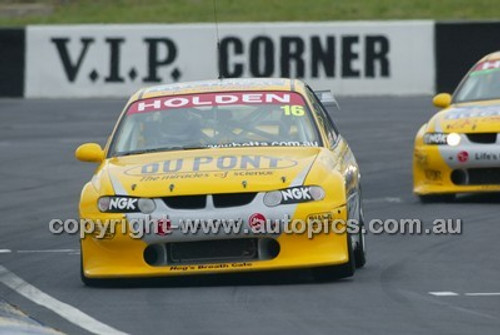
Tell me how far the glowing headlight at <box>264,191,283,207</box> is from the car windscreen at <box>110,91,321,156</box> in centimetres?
100

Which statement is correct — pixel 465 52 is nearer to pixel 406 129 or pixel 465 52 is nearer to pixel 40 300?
pixel 406 129

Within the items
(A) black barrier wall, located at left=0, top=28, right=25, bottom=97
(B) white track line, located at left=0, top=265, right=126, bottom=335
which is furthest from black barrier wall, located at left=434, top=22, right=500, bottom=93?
(B) white track line, located at left=0, top=265, right=126, bottom=335

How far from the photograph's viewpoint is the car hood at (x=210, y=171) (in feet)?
32.9

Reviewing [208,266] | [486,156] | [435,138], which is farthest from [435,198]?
[208,266]

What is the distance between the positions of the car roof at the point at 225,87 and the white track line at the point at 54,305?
1.63 meters

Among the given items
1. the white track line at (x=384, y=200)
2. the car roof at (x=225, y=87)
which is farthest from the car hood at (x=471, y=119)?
the car roof at (x=225, y=87)

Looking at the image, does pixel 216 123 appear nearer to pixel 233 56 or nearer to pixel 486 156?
pixel 486 156

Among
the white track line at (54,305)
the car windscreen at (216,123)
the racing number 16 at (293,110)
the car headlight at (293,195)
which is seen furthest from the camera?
the racing number 16 at (293,110)

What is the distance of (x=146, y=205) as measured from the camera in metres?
10.0

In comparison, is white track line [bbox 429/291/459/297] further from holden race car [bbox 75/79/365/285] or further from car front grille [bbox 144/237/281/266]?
car front grille [bbox 144/237/281/266]

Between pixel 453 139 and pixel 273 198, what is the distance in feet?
18.0

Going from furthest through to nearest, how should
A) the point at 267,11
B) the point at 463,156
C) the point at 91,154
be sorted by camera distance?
the point at 267,11 < the point at 463,156 < the point at 91,154

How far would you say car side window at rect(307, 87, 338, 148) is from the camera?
1138 cm

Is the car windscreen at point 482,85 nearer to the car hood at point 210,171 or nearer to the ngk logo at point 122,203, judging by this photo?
the car hood at point 210,171
